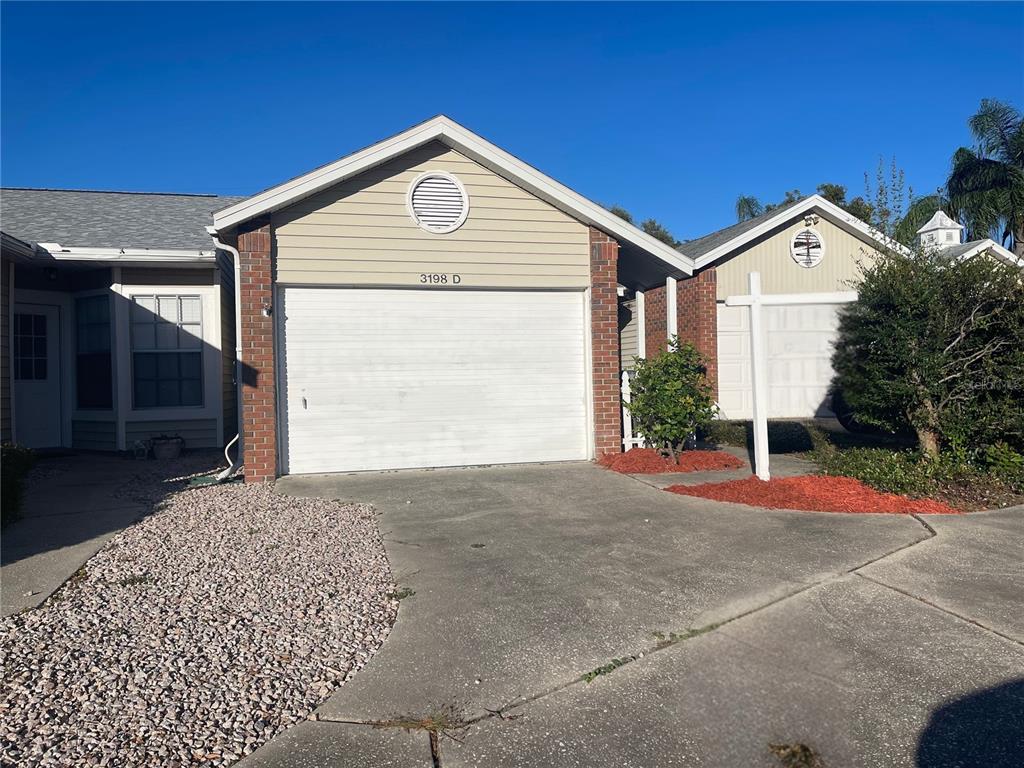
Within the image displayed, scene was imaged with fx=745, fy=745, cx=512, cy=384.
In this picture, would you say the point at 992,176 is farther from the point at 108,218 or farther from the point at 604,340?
the point at 108,218

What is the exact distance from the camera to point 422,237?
32.0ft

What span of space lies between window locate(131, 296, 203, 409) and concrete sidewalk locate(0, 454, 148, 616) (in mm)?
1709

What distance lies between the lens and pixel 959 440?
26.7 feet

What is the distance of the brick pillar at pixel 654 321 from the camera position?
1296cm

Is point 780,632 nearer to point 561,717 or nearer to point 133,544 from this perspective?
point 561,717

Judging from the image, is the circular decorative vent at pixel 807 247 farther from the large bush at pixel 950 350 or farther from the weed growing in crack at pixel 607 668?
the weed growing in crack at pixel 607 668

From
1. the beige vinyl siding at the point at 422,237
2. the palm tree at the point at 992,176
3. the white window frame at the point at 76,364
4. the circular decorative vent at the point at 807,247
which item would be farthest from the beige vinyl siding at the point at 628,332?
the palm tree at the point at 992,176

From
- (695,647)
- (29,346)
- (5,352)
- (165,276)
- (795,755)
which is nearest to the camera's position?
(795,755)

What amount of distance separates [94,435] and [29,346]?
1.73m

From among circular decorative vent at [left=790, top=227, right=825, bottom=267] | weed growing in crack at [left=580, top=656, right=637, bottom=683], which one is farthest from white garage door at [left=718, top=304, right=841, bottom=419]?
weed growing in crack at [left=580, top=656, right=637, bottom=683]

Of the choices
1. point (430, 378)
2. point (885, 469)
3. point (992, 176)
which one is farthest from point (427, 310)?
point (992, 176)

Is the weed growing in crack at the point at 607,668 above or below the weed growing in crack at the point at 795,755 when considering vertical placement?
above

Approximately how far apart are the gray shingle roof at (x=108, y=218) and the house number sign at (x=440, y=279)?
13.9 ft

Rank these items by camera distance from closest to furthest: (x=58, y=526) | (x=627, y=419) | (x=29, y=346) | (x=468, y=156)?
(x=58, y=526) → (x=468, y=156) → (x=627, y=419) → (x=29, y=346)
